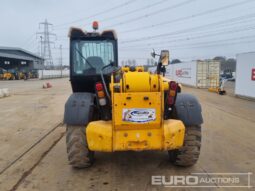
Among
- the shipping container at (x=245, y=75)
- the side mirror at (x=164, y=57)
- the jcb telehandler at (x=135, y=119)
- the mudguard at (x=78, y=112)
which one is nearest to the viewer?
the jcb telehandler at (x=135, y=119)

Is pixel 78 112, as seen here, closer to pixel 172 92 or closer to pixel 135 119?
pixel 135 119

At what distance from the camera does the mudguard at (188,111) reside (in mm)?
5043

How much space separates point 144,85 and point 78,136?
147cm

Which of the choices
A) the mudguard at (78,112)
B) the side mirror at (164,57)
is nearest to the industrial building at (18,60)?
the mudguard at (78,112)

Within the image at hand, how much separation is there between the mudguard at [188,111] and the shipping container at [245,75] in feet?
41.1

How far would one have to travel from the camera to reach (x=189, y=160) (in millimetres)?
5203

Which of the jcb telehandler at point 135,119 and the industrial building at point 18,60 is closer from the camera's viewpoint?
the jcb telehandler at point 135,119

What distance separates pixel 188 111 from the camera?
16.7 ft

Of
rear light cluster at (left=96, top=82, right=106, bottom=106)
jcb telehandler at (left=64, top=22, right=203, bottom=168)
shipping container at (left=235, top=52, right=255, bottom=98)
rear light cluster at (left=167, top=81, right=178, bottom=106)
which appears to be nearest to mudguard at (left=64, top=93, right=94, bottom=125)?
jcb telehandler at (left=64, top=22, right=203, bottom=168)

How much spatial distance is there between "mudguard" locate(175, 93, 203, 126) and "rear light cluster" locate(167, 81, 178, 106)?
1.11 feet

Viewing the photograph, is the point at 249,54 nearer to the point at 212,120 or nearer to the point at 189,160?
the point at 212,120

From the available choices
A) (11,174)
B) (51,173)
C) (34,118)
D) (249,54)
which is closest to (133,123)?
(51,173)

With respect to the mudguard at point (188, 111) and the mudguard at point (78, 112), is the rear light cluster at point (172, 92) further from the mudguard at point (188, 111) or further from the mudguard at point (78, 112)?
the mudguard at point (78, 112)

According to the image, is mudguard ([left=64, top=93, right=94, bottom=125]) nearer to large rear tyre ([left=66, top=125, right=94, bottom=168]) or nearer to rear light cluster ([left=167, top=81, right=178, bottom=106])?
large rear tyre ([left=66, top=125, right=94, bottom=168])
